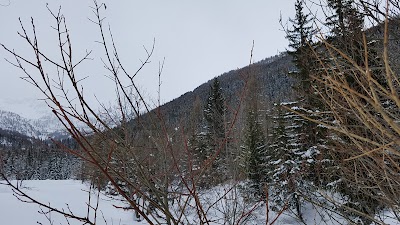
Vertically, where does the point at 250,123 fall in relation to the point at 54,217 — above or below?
above

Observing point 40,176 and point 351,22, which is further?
point 40,176

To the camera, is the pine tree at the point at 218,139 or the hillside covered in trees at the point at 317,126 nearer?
Answer: the hillside covered in trees at the point at 317,126

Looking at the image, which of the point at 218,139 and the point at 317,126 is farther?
the point at 317,126

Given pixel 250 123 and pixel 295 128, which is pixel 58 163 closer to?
pixel 250 123

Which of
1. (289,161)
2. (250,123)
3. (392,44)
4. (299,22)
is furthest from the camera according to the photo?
(250,123)

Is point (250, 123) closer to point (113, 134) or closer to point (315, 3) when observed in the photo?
point (315, 3)

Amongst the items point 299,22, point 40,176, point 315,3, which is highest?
point 299,22

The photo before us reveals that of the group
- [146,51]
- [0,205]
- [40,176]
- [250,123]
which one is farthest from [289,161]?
[40,176]

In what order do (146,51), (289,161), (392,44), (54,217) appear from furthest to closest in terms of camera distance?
(289,161)
(54,217)
(392,44)
(146,51)

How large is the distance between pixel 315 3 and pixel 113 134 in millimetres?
2870

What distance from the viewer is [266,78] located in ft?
335

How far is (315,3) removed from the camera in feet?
10.7

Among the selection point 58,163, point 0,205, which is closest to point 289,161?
point 0,205

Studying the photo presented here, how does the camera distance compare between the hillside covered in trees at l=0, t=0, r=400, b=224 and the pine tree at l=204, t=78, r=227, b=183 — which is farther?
the pine tree at l=204, t=78, r=227, b=183
